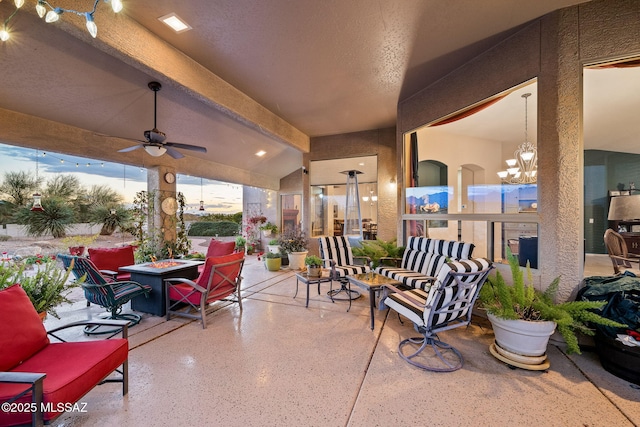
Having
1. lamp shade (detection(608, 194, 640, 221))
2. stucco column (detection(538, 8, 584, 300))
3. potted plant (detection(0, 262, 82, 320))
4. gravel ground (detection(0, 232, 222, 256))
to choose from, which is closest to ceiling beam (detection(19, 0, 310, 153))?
potted plant (detection(0, 262, 82, 320))

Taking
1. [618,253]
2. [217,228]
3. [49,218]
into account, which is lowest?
[217,228]

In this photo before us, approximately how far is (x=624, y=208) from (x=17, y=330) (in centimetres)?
685

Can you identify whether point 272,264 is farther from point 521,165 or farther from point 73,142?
point 521,165

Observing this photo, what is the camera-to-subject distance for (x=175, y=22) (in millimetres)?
2744

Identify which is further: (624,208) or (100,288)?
(624,208)

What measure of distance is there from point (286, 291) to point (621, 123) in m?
5.94

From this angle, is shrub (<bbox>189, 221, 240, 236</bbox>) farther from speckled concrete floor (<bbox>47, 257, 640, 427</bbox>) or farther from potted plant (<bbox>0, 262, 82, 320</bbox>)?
potted plant (<bbox>0, 262, 82, 320</bbox>)

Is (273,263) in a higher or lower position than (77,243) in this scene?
lower

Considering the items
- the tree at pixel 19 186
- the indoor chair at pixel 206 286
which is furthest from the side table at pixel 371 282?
the tree at pixel 19 186

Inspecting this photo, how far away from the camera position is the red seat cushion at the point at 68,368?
1394 millimetres

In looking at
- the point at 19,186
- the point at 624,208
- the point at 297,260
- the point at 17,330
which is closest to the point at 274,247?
the point at 297,260

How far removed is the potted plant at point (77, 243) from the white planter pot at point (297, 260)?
4362 mm

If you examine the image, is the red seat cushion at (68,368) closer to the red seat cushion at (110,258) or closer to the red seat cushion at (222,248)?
the red seat cushion at (110,258)

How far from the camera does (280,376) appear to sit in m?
2.27
